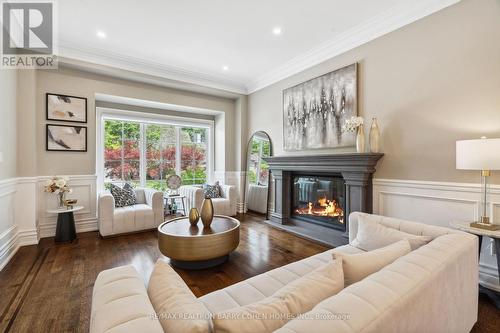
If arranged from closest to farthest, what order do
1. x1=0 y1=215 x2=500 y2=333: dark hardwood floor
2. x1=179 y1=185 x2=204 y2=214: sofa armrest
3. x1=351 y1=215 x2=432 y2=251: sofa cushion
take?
1. x1=351 y1=215 x2=432 y2=251: sofa cushion
2. x1=0 y1=215 x2=500 y2=333: dark hardwood floor
3. x1=179 y1=185 x2=204 y2=214: sofa armrest

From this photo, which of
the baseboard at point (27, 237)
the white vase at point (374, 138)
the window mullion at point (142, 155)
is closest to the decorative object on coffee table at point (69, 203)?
the baseboard at point (27, 237)

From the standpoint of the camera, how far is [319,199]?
3848mm

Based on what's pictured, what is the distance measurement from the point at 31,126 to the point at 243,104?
366 centimetres

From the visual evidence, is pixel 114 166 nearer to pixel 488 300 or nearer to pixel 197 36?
pixel 197 36

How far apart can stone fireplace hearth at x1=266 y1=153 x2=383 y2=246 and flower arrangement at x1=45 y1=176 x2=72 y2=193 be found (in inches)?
125

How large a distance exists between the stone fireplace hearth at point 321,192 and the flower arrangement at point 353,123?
0.39 metres

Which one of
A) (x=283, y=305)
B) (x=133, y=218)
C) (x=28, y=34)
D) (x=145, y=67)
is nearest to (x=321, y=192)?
(x=133, y=218)

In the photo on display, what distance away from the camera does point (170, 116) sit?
5184mm

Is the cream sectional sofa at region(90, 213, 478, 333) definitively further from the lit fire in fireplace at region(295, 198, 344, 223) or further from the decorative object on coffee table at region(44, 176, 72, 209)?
the decorative object on coffee table at region(44, 176, 72, 209)

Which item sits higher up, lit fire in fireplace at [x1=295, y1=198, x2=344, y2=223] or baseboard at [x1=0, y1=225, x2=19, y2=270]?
lit fire in fireplace at [x1=295, y1=198, x2=344, y2=223]

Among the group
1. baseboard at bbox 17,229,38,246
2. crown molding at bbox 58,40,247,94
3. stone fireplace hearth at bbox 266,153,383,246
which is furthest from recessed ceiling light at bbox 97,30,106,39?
stone fireplace hearth at bbox 266,153,383,246

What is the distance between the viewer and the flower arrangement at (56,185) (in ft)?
11.0

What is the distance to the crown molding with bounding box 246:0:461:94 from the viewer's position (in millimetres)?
2552

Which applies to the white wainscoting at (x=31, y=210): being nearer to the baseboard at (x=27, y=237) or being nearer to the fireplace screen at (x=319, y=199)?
the baseboard at (x=27, y=237)
